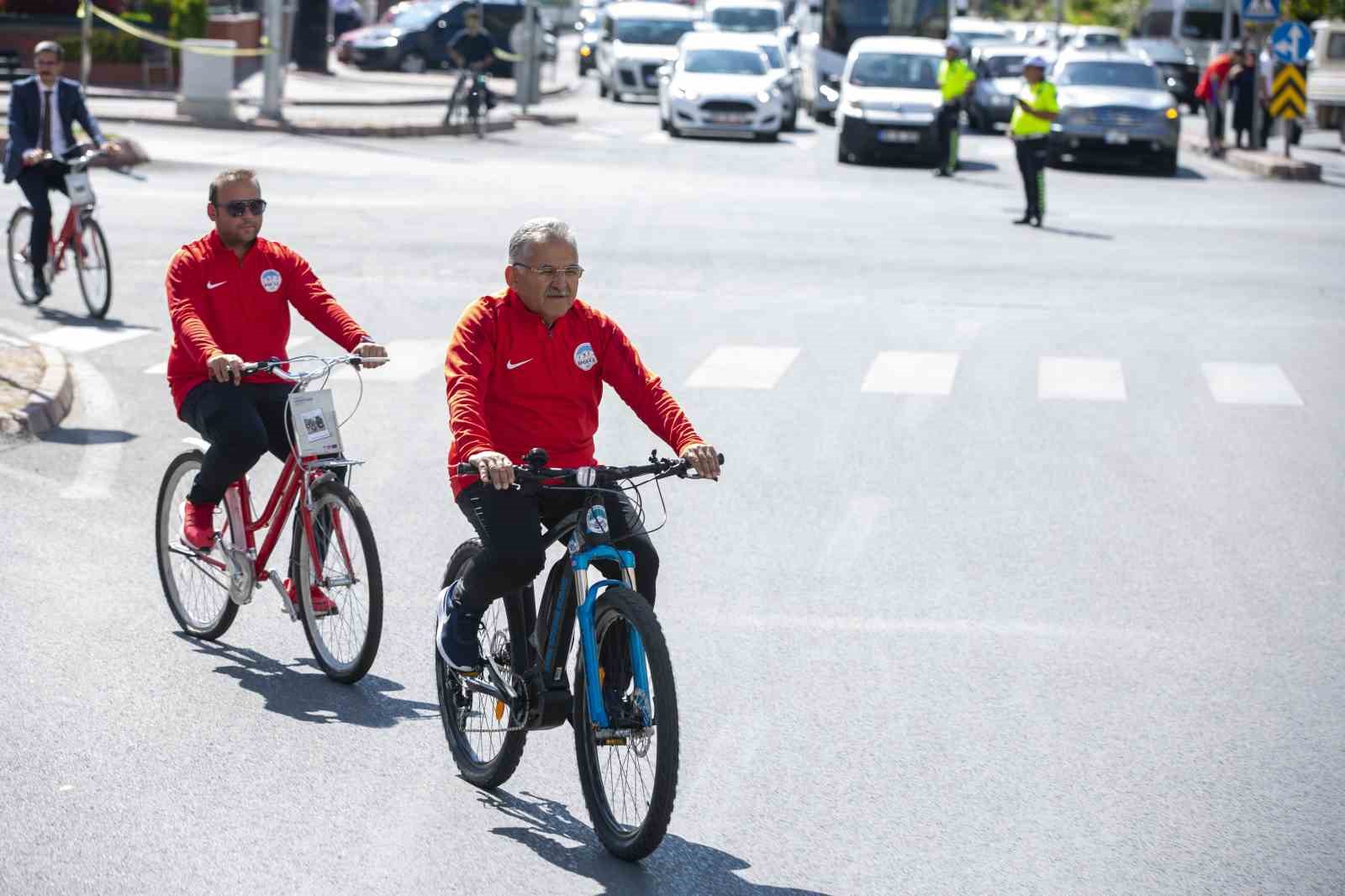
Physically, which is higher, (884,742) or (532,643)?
(532,643)

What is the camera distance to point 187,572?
299 inches

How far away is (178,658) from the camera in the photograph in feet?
23.5

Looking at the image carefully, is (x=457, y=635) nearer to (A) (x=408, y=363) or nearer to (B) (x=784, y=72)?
(A) (x=408, y=363)

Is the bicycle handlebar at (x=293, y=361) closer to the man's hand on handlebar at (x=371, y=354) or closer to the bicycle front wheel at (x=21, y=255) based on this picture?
the man's hand on handlebar at (x=371, y=354)

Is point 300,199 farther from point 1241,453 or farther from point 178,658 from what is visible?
point 178,658

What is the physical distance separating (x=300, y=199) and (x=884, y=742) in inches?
653

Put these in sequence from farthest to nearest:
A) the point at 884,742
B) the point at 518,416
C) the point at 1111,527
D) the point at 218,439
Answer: the point at 1111,527, the point at 218,439, the point at 884,742, the point at 518,416

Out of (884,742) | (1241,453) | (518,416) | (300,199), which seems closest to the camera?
(518,416)

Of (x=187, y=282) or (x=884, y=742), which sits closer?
(x=884, y=742)

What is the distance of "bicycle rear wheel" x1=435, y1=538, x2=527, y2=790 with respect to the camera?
576 cm

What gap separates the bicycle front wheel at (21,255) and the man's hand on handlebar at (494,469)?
10.6m

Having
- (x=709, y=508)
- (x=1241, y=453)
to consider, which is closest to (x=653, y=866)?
(x=709, y=508)

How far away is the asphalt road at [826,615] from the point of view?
550 centimetres

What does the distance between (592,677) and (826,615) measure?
9.19 feet
